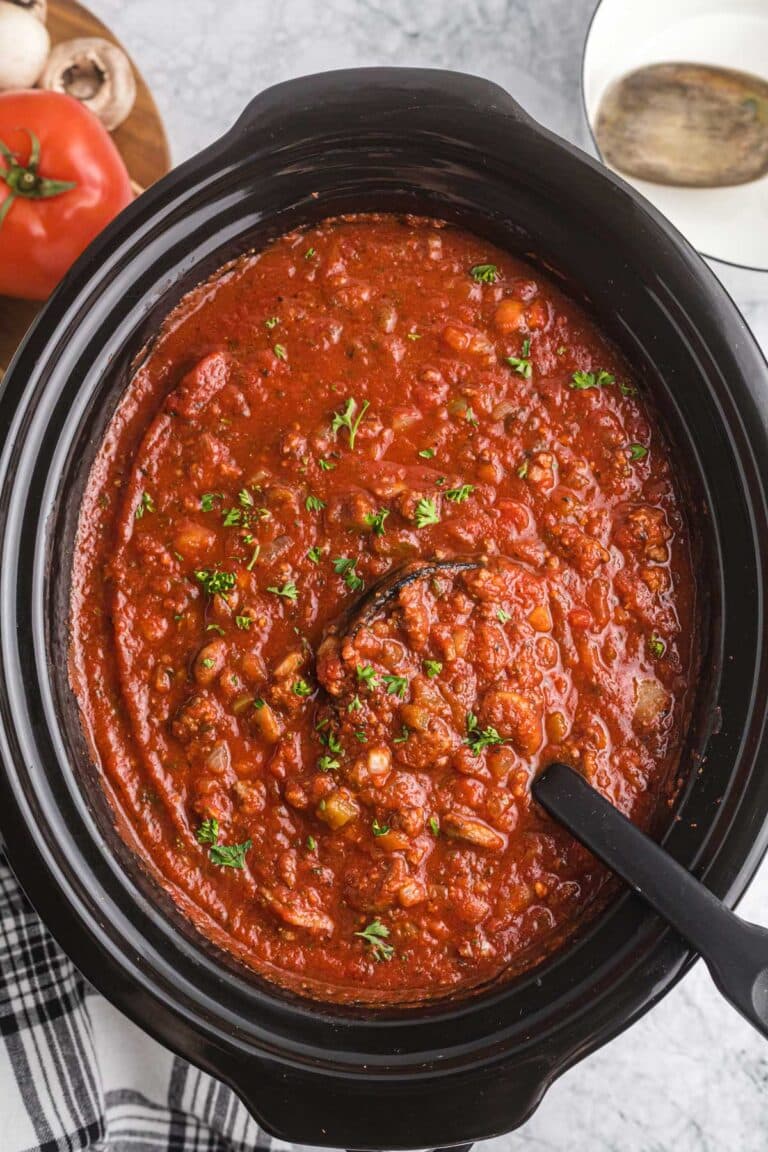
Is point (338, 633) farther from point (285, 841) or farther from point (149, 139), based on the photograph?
point (149, 139)

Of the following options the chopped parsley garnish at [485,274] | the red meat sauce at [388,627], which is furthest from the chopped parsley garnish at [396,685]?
the chopped parsley garnish at [485,274]

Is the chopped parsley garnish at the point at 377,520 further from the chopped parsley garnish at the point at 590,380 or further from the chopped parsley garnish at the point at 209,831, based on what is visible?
the chopped parsley garnish at the point at 209,831

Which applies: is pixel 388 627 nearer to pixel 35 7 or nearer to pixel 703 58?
pixel 35 7

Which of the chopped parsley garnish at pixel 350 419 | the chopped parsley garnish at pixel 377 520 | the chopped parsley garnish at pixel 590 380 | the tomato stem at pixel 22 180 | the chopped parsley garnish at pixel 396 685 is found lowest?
the chopped parsley garnish at pixel 396 685

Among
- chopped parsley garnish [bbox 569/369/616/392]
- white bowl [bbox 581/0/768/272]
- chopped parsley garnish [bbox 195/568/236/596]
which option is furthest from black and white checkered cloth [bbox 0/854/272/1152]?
white bowl [bbox 581/0/768/272]

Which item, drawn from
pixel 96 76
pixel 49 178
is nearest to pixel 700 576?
pixel 49 178

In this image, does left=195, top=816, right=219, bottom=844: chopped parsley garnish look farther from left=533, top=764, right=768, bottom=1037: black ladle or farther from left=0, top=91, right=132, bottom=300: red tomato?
left=0, top=91, right=132, bottom=300: red tomato
